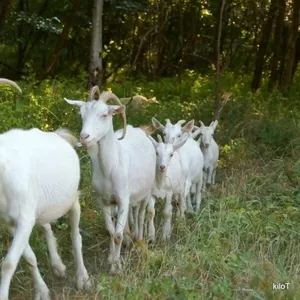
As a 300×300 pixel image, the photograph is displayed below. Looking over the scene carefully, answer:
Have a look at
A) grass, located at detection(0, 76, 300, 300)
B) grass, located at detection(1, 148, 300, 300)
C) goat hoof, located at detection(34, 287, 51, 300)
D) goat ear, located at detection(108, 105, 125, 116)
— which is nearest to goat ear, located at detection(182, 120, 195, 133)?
grass, located at detection(0, 76, 300, 300)

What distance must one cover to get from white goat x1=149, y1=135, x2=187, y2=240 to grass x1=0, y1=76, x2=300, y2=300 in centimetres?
20

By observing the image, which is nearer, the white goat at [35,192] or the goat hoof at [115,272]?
the white goat at [35,192]

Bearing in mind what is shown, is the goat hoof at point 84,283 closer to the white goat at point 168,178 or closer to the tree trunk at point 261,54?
the white goat at point 168,178

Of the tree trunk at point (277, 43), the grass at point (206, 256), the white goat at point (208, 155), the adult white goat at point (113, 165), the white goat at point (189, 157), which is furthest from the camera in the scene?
the tree trunk at point (277, 43)

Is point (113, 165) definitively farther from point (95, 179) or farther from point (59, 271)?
point (59, 271)

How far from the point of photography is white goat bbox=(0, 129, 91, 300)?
700cm

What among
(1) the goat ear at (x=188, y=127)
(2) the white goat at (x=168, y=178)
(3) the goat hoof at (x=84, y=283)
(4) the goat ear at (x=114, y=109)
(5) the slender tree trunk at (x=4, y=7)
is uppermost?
(5) the slender tree trunk at (x=4, y=7)

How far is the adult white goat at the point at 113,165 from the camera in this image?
335 inches

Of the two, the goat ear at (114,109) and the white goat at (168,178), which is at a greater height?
the goat ear at (114,109)

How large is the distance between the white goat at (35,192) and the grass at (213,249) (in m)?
0.37

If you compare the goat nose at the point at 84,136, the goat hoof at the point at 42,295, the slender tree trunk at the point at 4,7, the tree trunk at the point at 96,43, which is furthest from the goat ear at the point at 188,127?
the slender tree trunk at the point at 4,7

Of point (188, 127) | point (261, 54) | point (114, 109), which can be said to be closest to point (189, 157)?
point (188, 127)

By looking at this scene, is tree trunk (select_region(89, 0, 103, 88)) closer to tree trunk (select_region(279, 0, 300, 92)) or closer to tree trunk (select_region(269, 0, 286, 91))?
tree trunk (select_region(279, 0, 300, 92))

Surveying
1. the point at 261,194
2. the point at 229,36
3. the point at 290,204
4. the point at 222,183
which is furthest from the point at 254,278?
the point at 229,36
